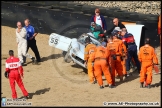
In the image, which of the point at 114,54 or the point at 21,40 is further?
the point at 21,40

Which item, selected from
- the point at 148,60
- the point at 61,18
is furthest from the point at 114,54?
the point at 61,18

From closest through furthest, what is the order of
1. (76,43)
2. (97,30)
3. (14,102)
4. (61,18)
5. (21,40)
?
(14,102) < (76,43) < (97,30) < (21,40) < (61,18)

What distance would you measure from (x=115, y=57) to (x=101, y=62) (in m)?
0.90

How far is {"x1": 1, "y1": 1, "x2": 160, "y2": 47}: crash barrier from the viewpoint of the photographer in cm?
2130

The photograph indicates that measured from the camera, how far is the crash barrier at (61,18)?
2130cm

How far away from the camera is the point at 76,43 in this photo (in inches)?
734

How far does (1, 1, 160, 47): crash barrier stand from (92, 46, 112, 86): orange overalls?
4436 mm

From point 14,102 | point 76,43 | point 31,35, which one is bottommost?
point 14,102

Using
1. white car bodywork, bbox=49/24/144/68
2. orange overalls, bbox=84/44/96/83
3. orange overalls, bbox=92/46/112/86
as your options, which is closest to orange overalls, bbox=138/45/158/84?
orange overalls, bbox=92/46/112/86

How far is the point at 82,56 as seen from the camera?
59.6ft

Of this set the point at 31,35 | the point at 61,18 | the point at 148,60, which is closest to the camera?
the point at 148,60

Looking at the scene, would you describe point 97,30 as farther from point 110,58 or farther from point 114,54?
point 110,58

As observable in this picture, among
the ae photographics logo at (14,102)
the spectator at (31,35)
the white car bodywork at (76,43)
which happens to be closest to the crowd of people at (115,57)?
the white car bodywork at (76,43)

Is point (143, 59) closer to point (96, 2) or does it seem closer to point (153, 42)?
point (153, 42)
